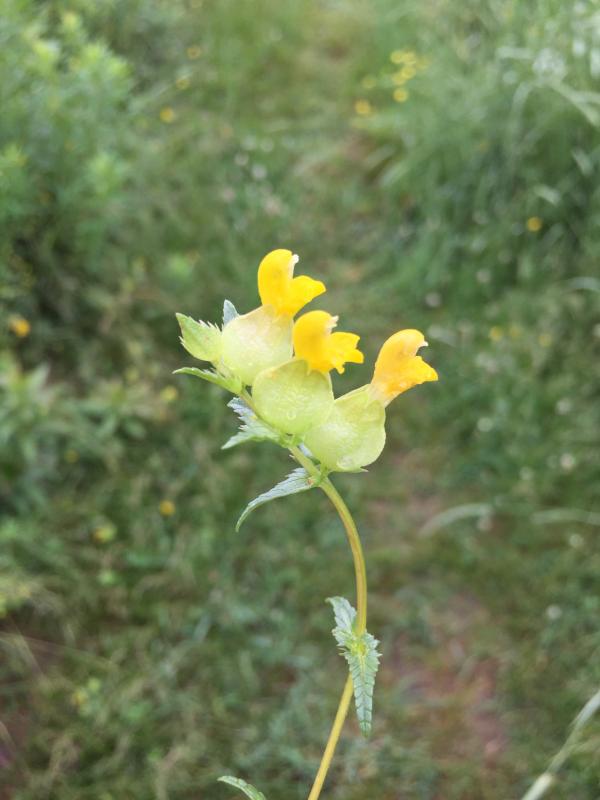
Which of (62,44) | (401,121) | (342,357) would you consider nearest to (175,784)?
(342,357)

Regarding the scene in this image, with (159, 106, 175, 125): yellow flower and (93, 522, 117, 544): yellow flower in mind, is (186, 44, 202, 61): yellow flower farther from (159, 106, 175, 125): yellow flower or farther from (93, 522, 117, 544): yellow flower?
(93, 522, 117, 544): yellow flower

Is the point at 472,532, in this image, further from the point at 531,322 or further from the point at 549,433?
the point at 531,322

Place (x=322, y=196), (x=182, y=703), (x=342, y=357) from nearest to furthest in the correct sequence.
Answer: (x=342, y=357) < (x=182, y=703) < (x=322, y=196)

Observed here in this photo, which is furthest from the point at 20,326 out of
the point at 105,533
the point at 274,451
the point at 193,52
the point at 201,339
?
the point at 193,52

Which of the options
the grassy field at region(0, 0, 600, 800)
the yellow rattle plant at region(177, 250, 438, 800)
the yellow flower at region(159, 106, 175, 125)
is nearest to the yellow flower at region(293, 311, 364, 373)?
the yellow rattle plant at region(177, 250, 438, 800)

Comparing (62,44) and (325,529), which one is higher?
(62,44)

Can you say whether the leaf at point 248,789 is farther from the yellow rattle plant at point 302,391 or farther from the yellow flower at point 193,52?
→ the yellow flower at point 193,52

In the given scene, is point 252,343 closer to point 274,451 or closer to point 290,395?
point 290,395
